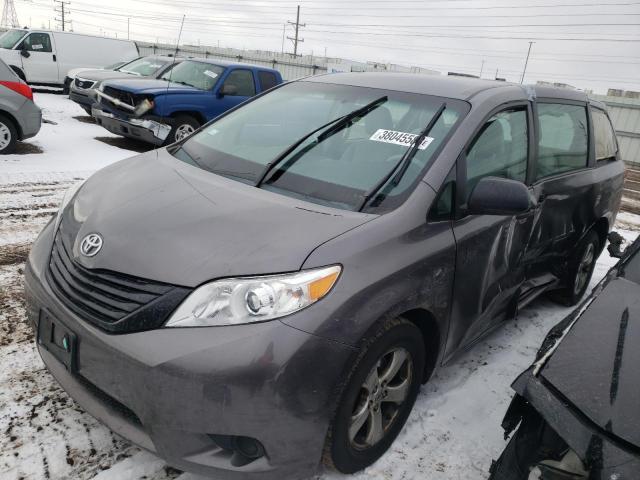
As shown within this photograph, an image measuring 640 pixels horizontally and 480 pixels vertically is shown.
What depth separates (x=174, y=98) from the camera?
339 inches

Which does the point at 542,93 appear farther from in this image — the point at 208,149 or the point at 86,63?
the point at 86,63

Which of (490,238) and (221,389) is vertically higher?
Result: (490,238)

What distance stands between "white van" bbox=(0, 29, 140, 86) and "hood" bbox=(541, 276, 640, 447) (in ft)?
52.5

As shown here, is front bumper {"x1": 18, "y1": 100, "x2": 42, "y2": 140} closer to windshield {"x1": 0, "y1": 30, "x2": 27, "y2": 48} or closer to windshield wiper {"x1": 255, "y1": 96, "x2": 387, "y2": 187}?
windshield wiper {"x1": 255, "y1": 96, "x2": 387, "y2": 187}

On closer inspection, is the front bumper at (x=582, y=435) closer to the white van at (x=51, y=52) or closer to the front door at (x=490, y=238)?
the front door at (x=490, y=238)

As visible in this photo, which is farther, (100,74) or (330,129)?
(100,74)

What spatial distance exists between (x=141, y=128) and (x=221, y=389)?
7389 millimetres

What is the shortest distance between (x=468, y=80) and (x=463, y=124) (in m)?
0.69

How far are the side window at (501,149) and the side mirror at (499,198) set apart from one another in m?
0.13

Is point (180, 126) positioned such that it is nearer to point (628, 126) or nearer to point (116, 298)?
point (116, 298)

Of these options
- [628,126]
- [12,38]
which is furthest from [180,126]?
[628,126]

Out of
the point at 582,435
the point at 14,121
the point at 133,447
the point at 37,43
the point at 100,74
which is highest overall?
the point at 37,43

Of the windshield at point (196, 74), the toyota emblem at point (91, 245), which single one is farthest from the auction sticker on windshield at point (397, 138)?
the windshield at point (196, 74)

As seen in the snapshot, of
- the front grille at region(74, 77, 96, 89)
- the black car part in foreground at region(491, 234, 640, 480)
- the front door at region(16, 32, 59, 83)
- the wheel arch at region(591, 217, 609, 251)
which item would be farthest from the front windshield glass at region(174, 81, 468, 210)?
the front door at region(16, 32, 59, 83)
